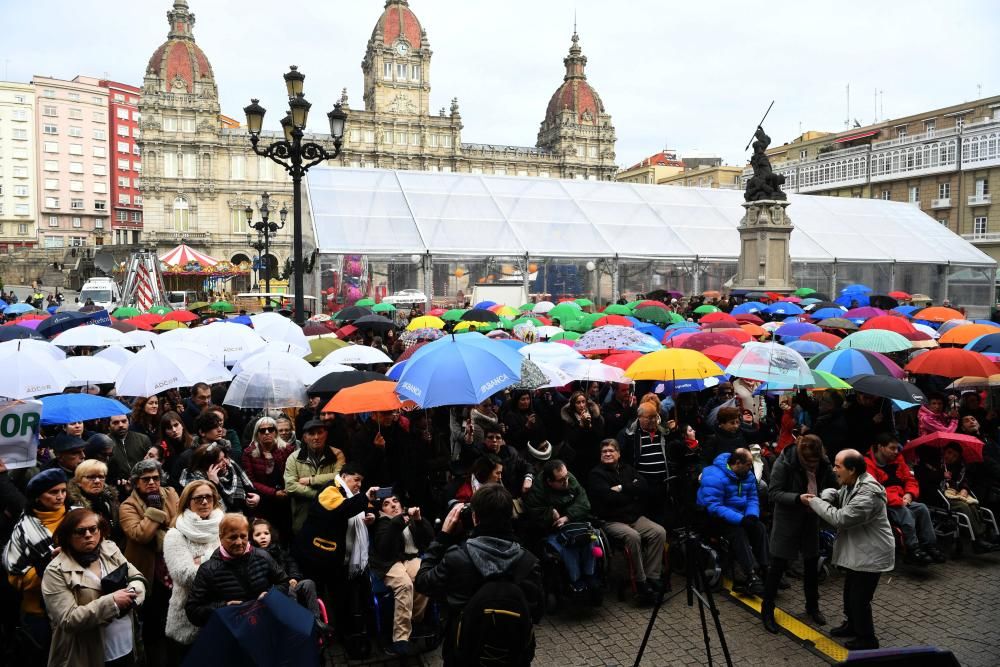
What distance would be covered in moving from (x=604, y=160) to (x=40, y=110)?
61425 mm

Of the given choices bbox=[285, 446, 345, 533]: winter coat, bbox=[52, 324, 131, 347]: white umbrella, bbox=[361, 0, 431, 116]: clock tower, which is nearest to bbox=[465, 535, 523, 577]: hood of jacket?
bbox=[285, 446, 345, 533]: winter coat

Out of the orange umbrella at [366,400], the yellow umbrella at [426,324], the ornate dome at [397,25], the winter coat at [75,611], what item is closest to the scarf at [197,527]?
the winter coat at [75,611]

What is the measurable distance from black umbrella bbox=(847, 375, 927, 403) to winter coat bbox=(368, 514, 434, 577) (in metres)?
4.42

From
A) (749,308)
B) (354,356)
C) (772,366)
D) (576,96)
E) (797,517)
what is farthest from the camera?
(576,96)

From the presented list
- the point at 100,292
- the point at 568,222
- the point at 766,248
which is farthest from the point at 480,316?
the point at 100,292

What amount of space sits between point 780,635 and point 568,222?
19.6 metres

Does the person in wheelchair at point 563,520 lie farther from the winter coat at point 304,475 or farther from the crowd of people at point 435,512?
the winter coat at point 304,475

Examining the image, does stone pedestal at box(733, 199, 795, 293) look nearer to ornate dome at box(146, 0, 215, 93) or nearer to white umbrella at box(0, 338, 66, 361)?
white umbrella at box(0, 338, 66, 361)

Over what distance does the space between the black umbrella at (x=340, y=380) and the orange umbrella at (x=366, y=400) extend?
57 cm

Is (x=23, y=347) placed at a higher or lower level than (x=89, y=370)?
higher

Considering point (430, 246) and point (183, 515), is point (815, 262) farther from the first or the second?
point (183, 515)

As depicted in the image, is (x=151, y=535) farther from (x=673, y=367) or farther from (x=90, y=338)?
(x=90, y=338)

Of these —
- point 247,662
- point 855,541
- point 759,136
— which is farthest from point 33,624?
point 759,136

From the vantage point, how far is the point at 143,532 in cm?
414
